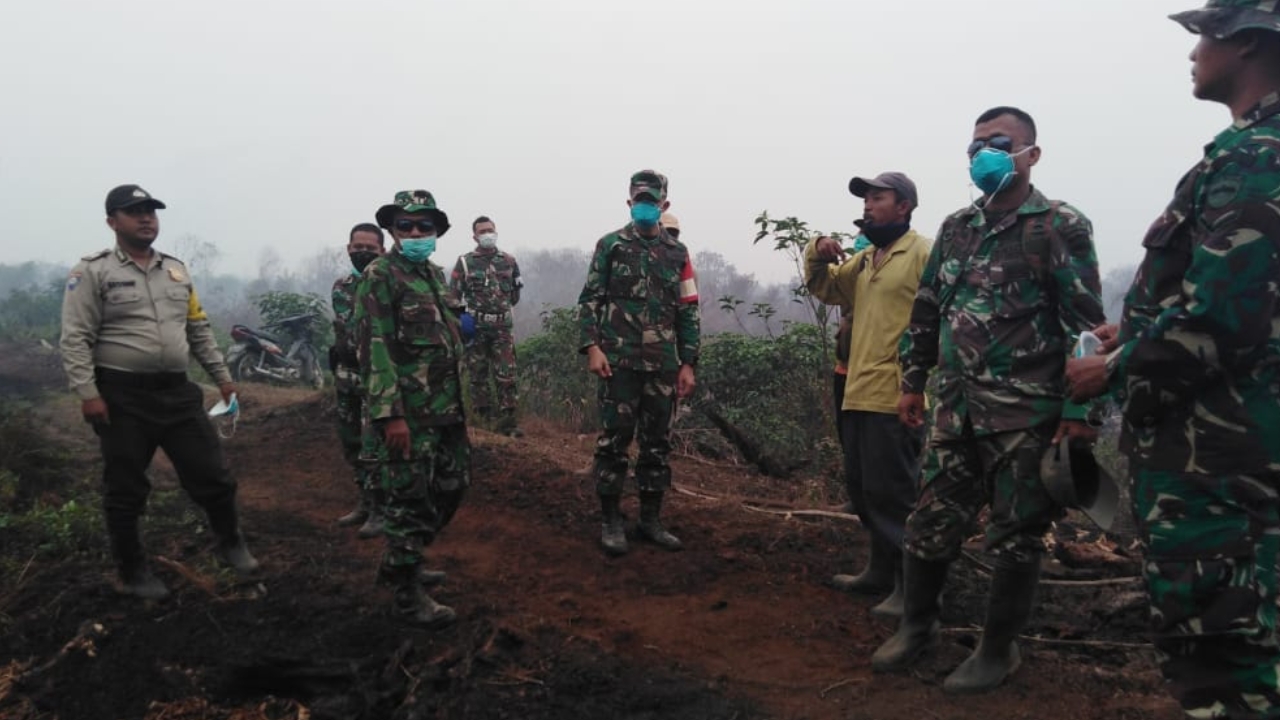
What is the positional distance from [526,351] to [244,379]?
225 inches

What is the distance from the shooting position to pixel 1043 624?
3.49 m

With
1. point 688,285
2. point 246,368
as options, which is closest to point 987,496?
point 688,285

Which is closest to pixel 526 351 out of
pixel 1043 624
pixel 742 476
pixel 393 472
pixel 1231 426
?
pixel 742 476

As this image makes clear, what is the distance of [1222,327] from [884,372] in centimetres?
171

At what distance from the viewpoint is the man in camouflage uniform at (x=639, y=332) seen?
14.4 feet

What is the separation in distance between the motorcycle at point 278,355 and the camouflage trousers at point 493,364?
6.31 m

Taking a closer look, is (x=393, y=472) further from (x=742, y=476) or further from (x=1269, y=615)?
(x=742, y=476)

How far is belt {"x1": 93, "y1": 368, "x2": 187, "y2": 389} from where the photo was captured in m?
3.80

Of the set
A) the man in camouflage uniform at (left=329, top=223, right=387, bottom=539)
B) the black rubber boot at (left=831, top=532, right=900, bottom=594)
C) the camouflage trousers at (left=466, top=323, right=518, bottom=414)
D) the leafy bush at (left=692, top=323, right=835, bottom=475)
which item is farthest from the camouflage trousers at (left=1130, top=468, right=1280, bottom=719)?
the camouflage trousers at (left=466, top=323, right=518, bottom=414)

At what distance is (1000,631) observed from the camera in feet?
9.10

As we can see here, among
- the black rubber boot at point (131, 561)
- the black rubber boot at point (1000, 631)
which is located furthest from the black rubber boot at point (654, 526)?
the black rubber boot at point (131, 561)

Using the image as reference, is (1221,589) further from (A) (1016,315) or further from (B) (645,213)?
(B) (645,213)

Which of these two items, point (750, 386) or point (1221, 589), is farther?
point (750, 386)

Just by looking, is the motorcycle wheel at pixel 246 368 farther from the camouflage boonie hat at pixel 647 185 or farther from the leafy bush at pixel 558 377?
the camouflage boonie hat at pixel 647 185
